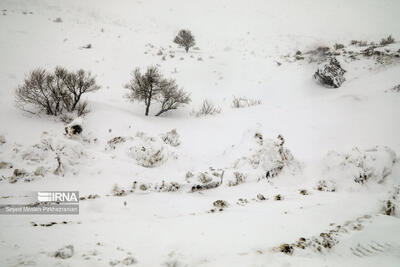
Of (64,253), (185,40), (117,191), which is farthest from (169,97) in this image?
(64,253)

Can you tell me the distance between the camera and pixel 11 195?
3.50m

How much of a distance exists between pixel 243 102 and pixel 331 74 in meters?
5.34

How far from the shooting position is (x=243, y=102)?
13562 millimetres

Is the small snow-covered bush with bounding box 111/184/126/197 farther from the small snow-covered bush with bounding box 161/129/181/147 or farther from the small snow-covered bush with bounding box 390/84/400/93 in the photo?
the small snow-covered bush with bounding box 390/84/400/93

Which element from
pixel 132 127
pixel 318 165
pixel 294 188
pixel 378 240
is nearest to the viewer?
pixel 378 240

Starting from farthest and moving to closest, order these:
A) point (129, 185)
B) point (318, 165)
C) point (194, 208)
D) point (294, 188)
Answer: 1. point (318, 165)
2. point (294, 188)
3. point (129, 185)
4. point (194, 208)

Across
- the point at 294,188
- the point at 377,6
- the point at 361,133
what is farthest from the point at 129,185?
the point at 377,6

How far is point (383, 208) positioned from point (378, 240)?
122cm

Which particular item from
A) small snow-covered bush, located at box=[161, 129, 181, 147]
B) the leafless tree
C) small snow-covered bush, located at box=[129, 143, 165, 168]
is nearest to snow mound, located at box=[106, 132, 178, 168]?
small snow-covered bush, located at box=[129, 143, 165, 168]

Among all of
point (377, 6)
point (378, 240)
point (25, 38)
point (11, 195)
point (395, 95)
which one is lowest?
point (378, 240)

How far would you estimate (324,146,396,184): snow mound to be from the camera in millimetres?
5031

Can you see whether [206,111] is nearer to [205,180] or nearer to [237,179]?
[237,179]

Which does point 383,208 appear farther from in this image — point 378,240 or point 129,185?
point 129,185

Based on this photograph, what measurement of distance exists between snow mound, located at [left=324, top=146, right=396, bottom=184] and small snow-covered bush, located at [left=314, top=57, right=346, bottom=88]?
856 cm
